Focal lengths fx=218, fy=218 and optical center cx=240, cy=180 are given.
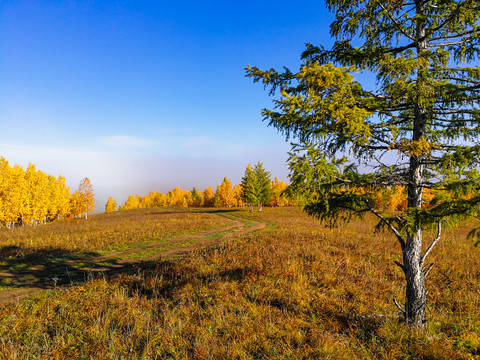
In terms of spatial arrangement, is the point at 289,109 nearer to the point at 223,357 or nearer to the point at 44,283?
the point at 223,357

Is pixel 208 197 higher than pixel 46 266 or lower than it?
higher

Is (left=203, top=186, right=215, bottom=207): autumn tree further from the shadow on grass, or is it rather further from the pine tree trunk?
the pine tree trunk

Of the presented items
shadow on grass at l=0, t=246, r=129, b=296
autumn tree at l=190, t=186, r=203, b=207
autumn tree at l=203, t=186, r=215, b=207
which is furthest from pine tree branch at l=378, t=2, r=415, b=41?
autumn tree at l=190, t=186, r=203, b=207

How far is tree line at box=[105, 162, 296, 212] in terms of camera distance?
46.2 m

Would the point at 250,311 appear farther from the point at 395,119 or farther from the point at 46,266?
the point at 46,266

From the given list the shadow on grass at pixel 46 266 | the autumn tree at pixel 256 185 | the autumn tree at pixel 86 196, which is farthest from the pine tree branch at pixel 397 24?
the autumn tree at pixel 86 196

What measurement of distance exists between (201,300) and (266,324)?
2.44 m

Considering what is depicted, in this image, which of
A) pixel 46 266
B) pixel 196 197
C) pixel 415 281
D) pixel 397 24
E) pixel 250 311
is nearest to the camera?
pixel 415 281

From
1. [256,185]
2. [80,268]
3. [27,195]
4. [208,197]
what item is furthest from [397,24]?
[208,197]

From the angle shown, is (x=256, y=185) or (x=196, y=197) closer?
(x=256, y=185)

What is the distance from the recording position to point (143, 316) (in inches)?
229

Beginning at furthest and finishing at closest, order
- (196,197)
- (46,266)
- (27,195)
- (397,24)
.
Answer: (196,197) → (27,195) → (46,266) → (397,24)

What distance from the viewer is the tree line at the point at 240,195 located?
152 ft

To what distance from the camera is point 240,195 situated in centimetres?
5112
